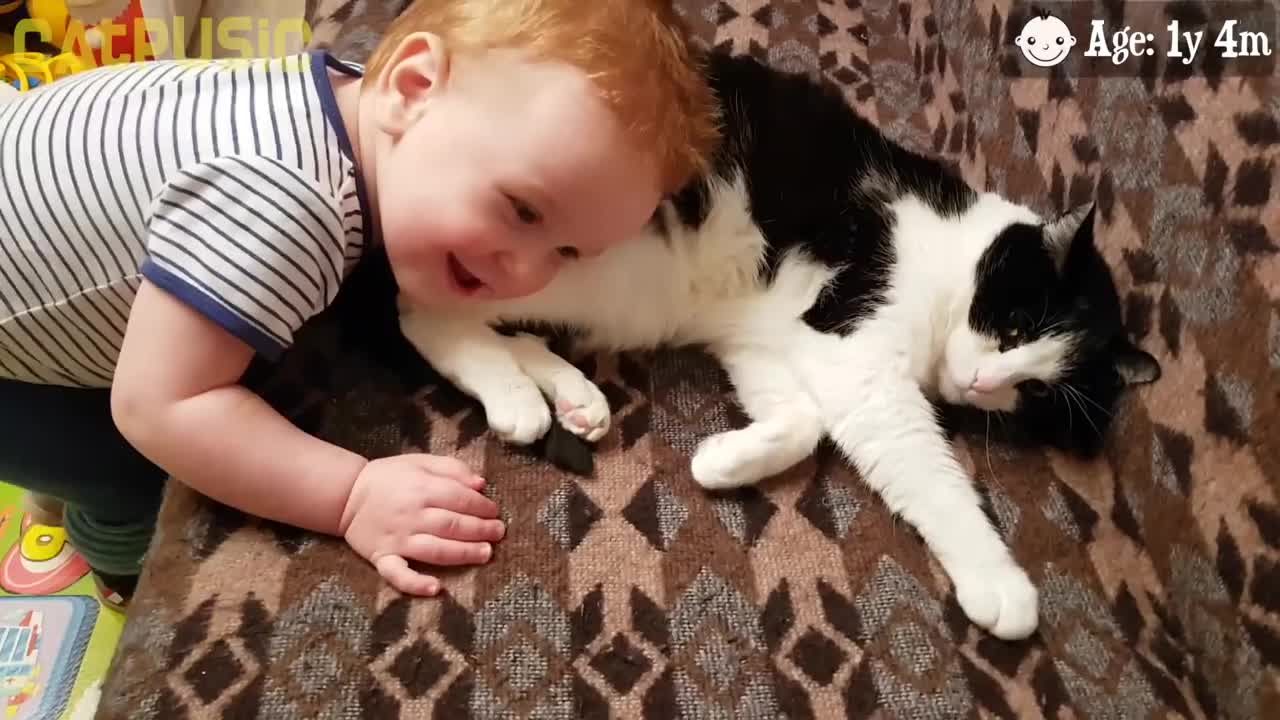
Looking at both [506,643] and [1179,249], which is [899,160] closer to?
[1179,249]

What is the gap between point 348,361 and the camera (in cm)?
98

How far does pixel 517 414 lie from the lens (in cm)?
92

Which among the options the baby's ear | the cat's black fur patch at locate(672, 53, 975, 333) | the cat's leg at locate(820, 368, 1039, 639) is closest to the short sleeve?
the baby's ear

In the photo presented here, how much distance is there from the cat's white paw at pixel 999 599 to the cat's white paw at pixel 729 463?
0.75ft

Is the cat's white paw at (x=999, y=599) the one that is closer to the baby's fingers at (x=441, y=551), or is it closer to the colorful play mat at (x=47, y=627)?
the baby's fingers at (x=441, y=551)

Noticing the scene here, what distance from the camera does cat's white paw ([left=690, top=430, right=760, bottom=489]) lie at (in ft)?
2.99

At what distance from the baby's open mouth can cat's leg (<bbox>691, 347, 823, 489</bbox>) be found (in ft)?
0.95

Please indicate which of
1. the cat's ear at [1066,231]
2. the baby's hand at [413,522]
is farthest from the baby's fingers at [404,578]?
the cat's ear at [1066,231]

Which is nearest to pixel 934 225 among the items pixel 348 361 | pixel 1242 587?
pixel 1242 587

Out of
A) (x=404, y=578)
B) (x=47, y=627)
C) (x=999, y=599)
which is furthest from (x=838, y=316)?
(x=47, y=627)

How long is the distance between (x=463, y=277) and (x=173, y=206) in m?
0.27

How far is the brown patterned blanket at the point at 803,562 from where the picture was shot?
74 centimetres

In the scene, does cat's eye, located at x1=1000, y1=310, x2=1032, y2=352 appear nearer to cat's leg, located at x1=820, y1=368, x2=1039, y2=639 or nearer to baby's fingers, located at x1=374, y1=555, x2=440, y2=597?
cat's leg, located at x1=820, y1=368, x2=1039, y2=639

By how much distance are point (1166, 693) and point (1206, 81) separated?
61 centimetres
